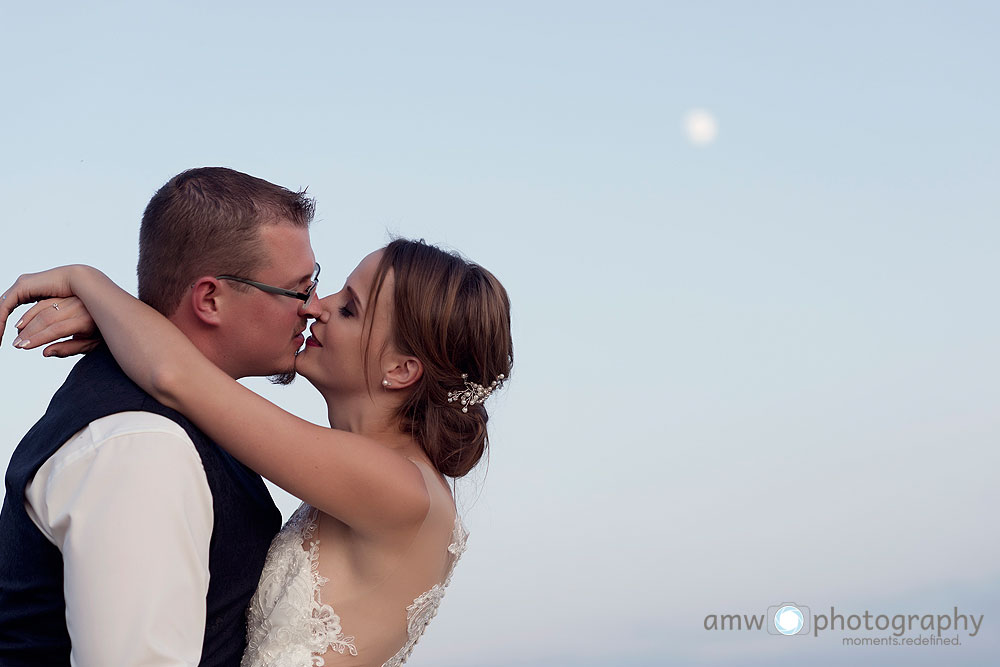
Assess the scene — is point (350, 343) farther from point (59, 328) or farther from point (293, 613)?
point (59, 328)

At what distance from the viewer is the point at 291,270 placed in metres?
3.40

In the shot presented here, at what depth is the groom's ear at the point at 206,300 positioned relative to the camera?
10.6 ft

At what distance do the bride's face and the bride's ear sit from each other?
1.7 inches

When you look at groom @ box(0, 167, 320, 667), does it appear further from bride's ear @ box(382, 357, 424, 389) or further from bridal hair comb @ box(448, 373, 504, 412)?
bridal hair comb @ box(448, 373, 504, 412)

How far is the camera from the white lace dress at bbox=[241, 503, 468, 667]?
11.2ft

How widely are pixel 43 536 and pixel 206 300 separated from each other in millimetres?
947

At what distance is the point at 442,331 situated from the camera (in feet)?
13.1

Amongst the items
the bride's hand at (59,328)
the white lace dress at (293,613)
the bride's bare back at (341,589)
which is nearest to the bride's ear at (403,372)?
the bride's bare back at (341,589)

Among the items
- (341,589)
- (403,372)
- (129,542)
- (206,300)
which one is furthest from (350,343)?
(129,542)

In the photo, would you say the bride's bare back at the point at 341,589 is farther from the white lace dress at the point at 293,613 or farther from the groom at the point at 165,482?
the groom at the point at 165,482

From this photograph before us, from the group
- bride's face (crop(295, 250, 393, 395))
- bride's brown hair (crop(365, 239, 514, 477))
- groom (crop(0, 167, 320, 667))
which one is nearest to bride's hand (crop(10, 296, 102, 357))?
groom (crop(0, 167, 320, 667))

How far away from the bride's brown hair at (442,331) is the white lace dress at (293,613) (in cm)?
64

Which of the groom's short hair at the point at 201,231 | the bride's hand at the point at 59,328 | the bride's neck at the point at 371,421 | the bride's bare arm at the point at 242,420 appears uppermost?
the groom's short hair at the point at 201,231

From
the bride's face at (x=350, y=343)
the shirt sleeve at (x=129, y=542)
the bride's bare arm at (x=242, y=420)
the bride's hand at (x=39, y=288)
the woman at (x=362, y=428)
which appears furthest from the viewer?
A: the bride's face at (x=350, y=343)
